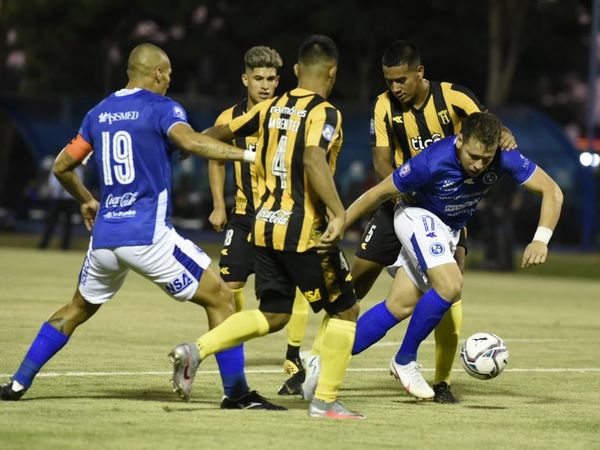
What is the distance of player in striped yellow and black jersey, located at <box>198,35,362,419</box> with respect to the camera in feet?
28.7

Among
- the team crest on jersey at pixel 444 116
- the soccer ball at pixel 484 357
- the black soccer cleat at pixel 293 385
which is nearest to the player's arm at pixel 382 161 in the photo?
the team crest on jersey at pixel 444 116

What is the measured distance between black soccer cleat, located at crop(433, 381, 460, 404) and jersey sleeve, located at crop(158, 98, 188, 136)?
2631mm

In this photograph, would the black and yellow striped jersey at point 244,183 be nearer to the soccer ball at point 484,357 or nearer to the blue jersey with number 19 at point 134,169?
the soccer ball at point 484,357

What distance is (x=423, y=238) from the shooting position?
995 centimetres

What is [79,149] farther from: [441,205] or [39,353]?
[441,205]

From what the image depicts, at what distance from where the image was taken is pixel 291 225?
878 centimetres

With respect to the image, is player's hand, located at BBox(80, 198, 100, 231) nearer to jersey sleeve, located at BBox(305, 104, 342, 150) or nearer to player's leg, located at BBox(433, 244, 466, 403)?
jersey sleeve, located at BBox(305, 104, 342, 150)

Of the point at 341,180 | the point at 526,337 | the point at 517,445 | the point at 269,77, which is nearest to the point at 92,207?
the point at 269,77

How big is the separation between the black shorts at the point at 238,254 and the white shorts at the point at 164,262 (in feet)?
7.11

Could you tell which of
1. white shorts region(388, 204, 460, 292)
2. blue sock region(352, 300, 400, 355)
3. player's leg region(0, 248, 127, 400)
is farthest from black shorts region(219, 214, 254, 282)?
player's leg region(0, 248, 127, 400)

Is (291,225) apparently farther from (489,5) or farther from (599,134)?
(489,5)

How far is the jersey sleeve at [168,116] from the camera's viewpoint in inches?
350

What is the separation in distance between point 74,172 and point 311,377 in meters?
1.91

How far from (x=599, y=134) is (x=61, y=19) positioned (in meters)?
20.0
